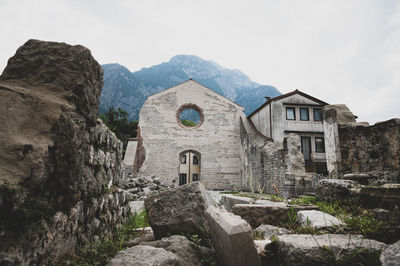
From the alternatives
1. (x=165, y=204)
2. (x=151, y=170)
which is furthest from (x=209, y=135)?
(x=165, y=204)

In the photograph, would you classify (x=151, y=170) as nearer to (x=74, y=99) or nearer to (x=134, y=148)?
(x=134, y=148)

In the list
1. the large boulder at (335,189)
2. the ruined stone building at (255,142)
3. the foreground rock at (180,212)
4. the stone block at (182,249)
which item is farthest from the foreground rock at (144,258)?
the ruined stone building at (255,142)

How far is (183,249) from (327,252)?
1.14 m

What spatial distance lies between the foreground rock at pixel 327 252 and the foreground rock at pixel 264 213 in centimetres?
133

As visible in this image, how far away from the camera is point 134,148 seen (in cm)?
1449

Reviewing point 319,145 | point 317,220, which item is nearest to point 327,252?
point 317,220

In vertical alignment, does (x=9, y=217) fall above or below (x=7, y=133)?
below

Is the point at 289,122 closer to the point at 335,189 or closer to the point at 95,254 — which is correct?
the point at 335,189

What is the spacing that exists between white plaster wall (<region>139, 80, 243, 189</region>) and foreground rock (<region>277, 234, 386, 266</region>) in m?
11.7

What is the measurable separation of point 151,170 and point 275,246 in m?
12.0

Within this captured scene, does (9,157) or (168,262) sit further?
(168,262)

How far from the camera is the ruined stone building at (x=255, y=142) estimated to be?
5.88m

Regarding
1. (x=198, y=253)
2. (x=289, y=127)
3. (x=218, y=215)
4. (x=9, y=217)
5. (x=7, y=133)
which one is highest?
(x=289, y=127)

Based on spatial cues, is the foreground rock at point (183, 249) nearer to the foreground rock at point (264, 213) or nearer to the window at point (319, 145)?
the foreground rock at point (264, 213)
